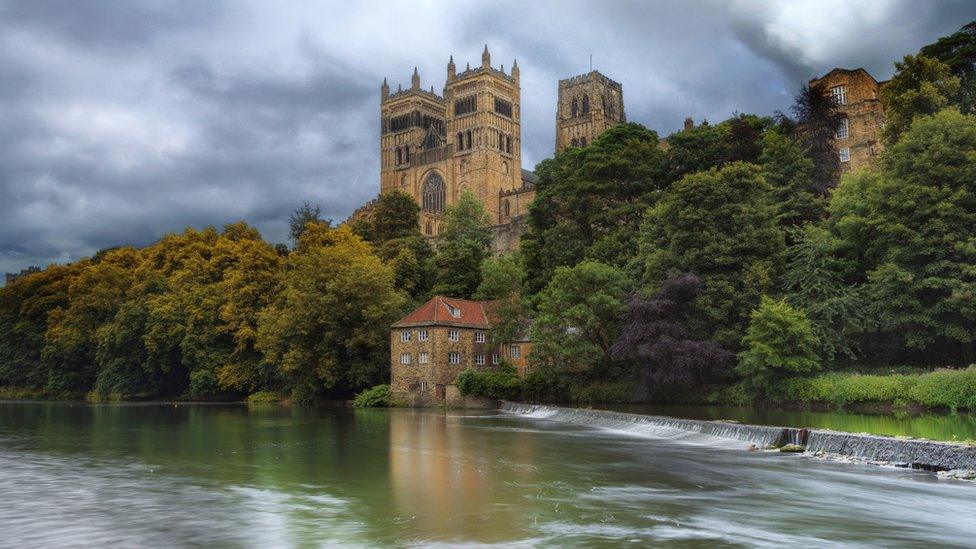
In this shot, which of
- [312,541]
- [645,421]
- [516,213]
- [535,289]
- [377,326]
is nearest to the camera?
[312,541]

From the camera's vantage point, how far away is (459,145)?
5861 inches

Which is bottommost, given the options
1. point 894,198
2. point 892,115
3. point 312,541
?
point 312,541

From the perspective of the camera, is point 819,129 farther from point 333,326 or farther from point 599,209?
point 333,326

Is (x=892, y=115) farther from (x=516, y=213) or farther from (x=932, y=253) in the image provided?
(x=516, y=213)

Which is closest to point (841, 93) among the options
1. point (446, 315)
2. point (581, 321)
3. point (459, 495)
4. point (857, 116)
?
point (857, 116)

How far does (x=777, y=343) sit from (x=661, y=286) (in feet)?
29.0

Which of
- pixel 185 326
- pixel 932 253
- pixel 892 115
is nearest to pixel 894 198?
pixel 932 253

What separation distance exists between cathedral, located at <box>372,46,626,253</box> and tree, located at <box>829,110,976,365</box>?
93.0 m

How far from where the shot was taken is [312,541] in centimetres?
1476

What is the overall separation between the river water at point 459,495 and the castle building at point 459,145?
10940 centimetres

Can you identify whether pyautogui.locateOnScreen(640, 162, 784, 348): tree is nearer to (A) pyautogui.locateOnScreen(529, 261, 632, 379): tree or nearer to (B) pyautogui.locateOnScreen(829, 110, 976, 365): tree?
(A) pyautogui.locateOnScreen(529, 261, 632, 379): tree

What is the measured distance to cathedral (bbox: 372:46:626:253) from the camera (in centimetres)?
14375

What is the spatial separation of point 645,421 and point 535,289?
101ft

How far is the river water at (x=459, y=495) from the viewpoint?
1523 centimetres
